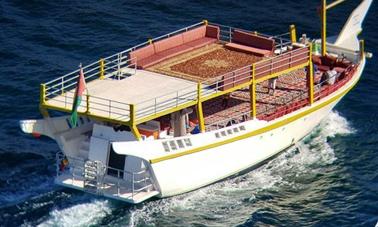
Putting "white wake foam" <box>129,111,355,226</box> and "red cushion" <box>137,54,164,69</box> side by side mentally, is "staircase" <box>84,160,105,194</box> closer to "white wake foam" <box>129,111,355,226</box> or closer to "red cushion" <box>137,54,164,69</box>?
"white wake foam" <box>129,111,355,226</box>

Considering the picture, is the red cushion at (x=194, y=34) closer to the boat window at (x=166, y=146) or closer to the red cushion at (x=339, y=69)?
the red cushion at (x=339, y=69)

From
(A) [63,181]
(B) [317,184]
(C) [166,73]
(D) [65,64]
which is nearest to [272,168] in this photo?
(B) [317,184]

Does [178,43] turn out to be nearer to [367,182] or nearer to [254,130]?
[254,130]

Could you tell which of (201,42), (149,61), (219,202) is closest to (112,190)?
(219,202)

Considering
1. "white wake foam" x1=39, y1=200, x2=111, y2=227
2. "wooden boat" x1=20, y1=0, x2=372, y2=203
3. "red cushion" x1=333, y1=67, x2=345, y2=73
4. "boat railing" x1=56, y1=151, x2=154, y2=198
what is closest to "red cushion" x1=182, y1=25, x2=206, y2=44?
"wooden boat" x1=20, y1=0, x2=372, y2=203

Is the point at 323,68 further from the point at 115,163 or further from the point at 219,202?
the point at 115,163
